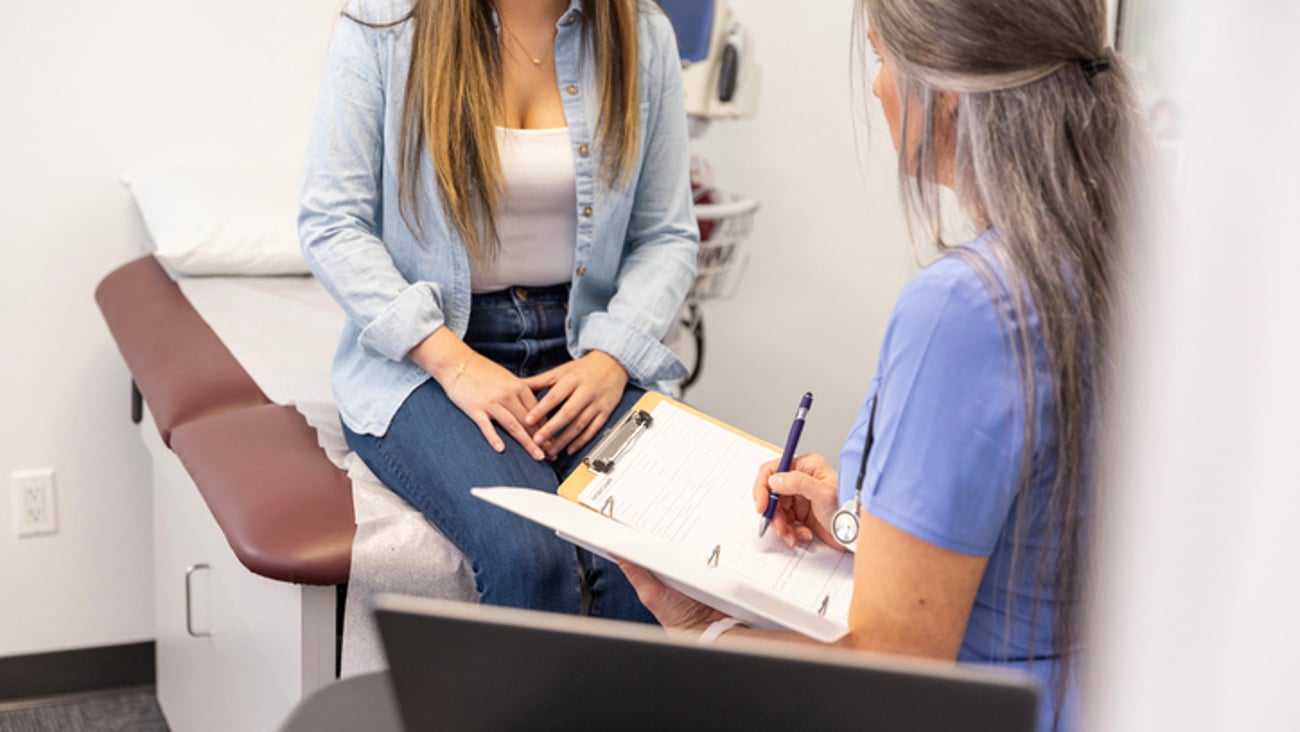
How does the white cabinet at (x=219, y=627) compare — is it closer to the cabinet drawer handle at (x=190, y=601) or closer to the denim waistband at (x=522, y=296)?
the cabinet drawer handle at (x=190, y=601)

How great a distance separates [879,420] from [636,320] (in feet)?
2.18

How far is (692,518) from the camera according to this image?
1.06 m

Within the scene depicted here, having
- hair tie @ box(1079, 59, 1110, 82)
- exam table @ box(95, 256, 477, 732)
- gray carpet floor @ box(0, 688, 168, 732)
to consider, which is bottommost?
gray carpet floor @ box(0, 688, 168, 732)

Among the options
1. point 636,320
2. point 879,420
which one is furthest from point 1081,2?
point 636,320

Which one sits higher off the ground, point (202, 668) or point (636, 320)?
point (636, 320)

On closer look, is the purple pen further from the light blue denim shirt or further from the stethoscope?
the light blue denim shirt

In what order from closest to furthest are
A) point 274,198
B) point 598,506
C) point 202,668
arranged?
1. point 598,506
2. point 202,668
3. point 274,198

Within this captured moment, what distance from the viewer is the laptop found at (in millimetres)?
494

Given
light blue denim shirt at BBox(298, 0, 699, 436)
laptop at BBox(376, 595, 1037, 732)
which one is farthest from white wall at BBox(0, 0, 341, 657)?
laptop at BBox(376, 595, 1037, 732)

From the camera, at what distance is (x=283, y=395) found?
60.4 inches

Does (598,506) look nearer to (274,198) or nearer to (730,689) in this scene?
(730,689)

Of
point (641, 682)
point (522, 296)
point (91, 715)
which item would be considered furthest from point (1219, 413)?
point (91, 715)

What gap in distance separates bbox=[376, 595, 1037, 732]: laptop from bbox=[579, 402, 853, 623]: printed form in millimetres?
412

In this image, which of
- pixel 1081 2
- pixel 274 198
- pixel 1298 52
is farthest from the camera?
pixel 274 198
